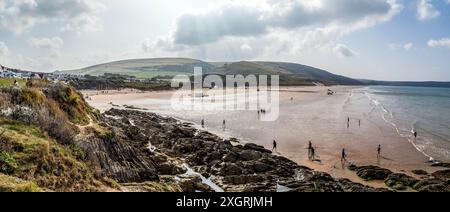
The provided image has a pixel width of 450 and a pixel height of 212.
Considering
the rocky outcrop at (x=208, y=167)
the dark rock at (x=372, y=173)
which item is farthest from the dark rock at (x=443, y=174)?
the rocky outcrop at (x=208, y=167)

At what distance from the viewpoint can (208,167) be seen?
85.6 feet

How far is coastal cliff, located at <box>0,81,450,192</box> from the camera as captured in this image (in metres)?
12.5

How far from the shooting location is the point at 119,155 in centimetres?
1953

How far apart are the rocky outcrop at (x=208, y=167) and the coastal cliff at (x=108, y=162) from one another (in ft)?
0.19

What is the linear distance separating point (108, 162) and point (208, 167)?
32.0 feet

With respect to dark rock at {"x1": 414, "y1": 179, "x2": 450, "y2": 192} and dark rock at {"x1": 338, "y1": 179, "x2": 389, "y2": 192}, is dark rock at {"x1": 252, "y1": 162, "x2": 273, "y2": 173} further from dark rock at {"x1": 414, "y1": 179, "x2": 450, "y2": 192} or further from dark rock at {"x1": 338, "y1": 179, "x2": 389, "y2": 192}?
dark rock at {"x1": 414, "y1": 179, "x2": 450, "y2": 192}

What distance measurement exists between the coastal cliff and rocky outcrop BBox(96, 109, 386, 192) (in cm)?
6

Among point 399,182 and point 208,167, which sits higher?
point 208,167

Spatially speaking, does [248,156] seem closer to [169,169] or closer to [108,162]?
[169,169]

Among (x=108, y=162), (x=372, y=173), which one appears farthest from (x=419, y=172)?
(x=108, y=162)

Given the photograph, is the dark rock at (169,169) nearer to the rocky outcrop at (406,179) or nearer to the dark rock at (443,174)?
the rocky outcrop at (406,179)

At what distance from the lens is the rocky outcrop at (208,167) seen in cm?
1909
